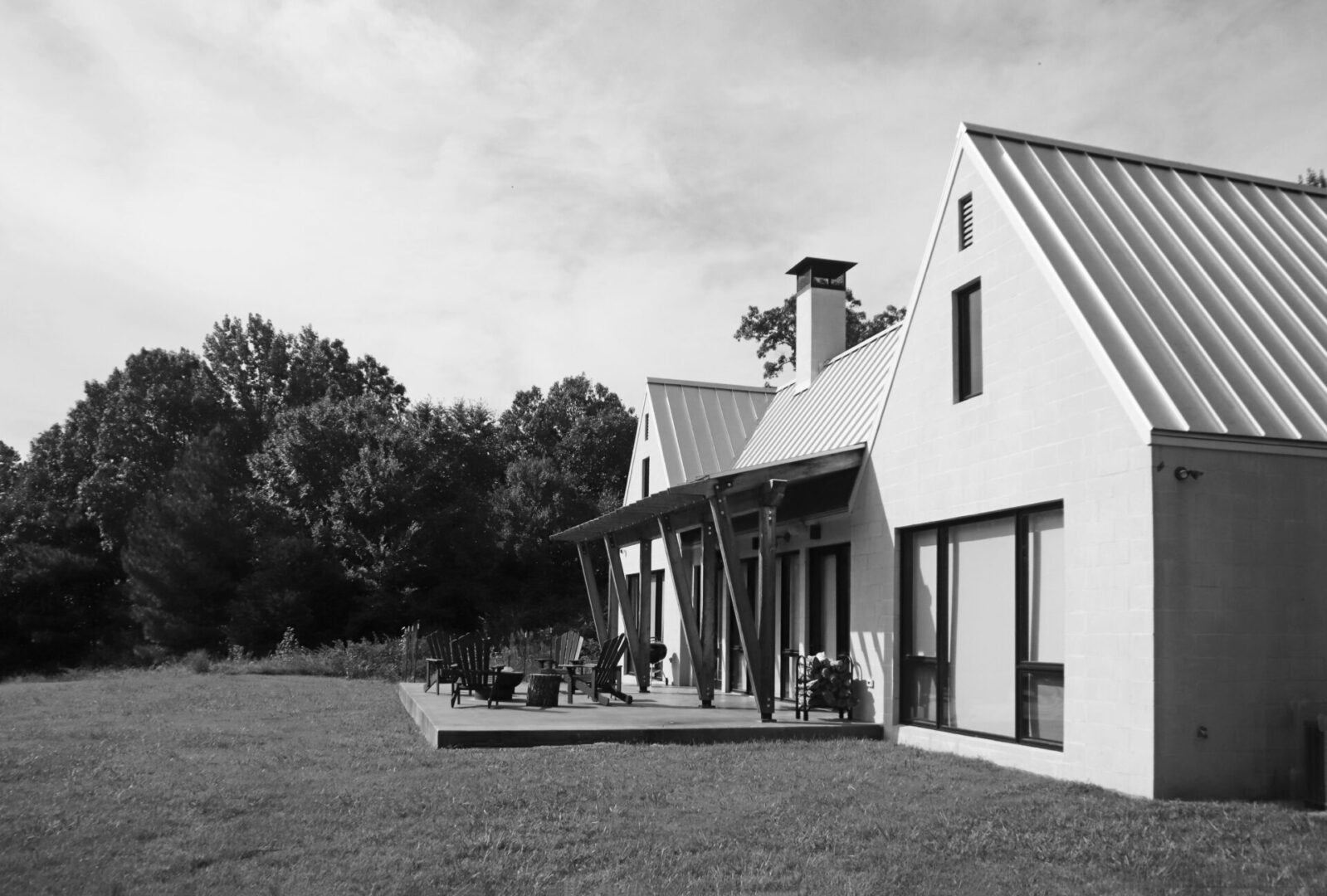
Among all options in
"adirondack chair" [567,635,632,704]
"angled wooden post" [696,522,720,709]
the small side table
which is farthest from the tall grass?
the small side table

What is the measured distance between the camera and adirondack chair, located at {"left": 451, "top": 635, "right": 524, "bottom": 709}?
14227mm

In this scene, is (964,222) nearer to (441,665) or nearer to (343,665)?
(441,665)

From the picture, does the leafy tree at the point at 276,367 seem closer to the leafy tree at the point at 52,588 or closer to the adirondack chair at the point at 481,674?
the leafy tree at the point at 52,588

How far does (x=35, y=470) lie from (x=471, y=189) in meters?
38.9

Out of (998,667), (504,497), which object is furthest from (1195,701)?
(504,497)

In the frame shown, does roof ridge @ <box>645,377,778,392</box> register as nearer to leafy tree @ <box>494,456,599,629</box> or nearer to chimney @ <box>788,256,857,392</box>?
chimney @ <box>788,256,857,392</box>

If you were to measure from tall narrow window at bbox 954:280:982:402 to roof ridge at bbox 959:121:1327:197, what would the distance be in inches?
69.2

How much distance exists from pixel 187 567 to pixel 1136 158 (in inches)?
1168

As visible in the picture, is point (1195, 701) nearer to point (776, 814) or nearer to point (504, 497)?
point (776, 814)

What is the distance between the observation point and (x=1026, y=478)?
1010 centimetres

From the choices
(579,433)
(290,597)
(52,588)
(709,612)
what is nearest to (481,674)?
(709,612)

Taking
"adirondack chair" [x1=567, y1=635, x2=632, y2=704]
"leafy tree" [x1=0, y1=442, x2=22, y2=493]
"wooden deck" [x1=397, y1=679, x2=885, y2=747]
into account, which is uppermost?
"leafy tree" [x1=0, y1=442, x2=22, y2=493]

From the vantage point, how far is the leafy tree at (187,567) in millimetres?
33531

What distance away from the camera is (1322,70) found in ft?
39.5
